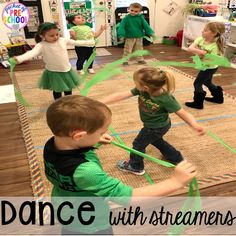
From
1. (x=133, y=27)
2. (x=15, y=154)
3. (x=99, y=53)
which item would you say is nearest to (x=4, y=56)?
(x=99, y=53)

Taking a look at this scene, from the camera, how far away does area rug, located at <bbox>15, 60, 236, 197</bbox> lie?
2211 millimetres

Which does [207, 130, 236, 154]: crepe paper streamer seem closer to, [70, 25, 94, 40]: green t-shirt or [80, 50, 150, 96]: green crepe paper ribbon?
[80, 50, 150, 96]: green crepe paper ribbon

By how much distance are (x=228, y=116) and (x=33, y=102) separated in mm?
2447

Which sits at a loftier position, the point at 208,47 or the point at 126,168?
the point at 208,47

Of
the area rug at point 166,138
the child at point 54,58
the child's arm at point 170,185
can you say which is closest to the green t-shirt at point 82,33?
the area rug at point 166,138

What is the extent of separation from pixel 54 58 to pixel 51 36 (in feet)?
0.80

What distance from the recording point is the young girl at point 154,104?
1.78 m

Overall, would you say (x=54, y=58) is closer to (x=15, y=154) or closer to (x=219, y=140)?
(x=15, y=154)

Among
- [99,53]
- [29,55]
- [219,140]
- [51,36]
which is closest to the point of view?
[219,140]

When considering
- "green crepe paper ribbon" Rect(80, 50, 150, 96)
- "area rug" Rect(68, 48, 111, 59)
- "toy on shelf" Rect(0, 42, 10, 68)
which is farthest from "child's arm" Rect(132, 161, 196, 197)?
"area rug" Rect(68, 48, 111, 59)

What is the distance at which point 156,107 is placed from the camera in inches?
74.0

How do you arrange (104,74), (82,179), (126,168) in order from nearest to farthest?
(82,179) → (104,74) → (126,168)

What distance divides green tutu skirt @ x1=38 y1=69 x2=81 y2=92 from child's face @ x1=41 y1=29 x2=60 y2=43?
1.22 ft

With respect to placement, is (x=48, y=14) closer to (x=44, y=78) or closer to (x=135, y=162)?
(x=44, y=78)
